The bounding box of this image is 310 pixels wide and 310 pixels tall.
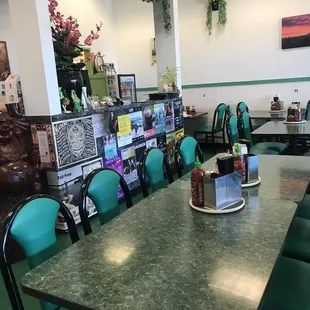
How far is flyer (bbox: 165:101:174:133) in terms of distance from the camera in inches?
177

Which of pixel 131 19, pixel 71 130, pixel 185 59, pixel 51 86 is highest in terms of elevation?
pixel 131 19

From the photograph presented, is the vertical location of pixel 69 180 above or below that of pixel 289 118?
below

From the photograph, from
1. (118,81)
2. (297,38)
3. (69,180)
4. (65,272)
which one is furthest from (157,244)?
(297,38)

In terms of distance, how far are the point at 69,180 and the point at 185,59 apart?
163 inches

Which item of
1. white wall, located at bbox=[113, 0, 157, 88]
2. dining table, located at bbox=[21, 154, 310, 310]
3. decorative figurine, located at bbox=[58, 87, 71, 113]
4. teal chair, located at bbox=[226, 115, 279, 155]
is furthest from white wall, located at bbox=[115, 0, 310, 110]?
dining table, located at bbox=[21, 154, 310, 310]

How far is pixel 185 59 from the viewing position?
6.34 meters

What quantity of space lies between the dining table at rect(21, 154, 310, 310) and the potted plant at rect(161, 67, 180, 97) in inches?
127

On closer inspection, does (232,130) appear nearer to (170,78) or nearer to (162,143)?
(162,143)

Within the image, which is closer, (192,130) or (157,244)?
(157,244)

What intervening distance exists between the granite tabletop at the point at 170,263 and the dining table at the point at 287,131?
80.8 inches

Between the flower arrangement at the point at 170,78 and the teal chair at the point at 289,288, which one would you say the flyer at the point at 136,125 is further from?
the teal chair at the point at 289,288


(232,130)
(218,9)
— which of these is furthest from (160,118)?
(218,9)

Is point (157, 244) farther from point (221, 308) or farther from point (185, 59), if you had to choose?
point (185, 59)

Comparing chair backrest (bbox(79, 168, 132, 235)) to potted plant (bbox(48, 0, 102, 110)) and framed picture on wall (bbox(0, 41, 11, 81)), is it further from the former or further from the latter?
framed picture on wall (bbox(0, 41, 11, 81))
